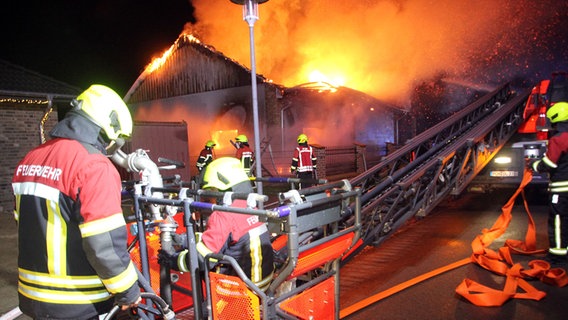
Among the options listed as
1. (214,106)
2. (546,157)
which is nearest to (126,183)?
(546,157)

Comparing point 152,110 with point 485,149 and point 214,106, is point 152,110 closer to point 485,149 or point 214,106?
point 214,106

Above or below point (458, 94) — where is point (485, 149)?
below

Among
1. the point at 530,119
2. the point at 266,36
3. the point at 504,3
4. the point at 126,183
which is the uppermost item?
the point at 266,36

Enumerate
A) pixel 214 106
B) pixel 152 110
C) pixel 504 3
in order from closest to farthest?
1. pixel 504 3
2. pixel 214 106
3. pixel 152 110

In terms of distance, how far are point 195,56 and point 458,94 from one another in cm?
1617

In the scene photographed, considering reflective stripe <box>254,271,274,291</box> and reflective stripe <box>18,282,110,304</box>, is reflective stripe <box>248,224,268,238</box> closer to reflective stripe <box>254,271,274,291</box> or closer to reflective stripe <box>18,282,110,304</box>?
reflective stripe <box>254,271,274,291</box>

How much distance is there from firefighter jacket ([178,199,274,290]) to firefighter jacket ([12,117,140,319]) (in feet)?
1.98

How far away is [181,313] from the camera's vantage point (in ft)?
11.2

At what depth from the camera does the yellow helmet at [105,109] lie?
2.12m

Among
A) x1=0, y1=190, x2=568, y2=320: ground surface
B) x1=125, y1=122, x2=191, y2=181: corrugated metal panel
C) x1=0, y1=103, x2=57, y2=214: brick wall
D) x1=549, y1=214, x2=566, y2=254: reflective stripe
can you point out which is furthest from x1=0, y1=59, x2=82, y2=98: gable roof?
x1=549, y1=214, x2=566, y2=254: reflective stripe

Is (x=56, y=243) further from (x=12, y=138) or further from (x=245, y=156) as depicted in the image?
(x=12, y=138)

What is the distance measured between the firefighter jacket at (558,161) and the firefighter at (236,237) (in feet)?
14.8

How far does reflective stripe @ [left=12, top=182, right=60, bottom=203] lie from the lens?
1.93 meters

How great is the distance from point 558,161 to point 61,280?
19.5ft
